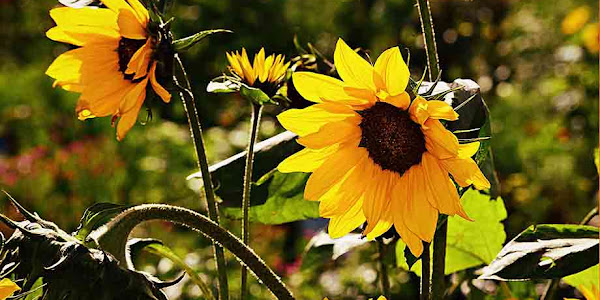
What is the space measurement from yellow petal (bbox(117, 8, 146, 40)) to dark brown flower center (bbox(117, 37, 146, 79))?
0.10 ft

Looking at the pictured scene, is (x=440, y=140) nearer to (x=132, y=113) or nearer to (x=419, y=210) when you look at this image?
(x=419, y=210)

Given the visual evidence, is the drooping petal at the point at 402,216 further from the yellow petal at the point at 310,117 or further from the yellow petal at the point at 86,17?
the yellow petal at the point at 86,17

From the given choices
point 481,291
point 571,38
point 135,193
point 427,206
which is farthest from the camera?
point 571,38

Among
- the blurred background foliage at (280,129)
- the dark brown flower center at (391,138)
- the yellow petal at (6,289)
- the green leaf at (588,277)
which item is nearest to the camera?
the yellow petal at (6,289)

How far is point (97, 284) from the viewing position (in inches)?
20.8

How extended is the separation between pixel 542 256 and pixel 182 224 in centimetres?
24

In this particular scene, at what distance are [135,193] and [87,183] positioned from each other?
0.12m

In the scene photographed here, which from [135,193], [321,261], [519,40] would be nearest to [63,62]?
[321,261]

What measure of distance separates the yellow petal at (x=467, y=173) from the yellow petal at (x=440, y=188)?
0.01 m

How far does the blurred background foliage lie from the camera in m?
2.13

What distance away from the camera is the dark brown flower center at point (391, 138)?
65 centimetres

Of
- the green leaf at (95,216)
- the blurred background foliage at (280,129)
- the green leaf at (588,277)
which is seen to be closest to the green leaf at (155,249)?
the green leaf at (95,216)

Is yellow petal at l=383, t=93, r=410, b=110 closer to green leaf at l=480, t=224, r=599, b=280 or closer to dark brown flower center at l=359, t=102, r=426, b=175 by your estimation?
Result: dark brown flower center at l=359, t=102, r=426, b=175

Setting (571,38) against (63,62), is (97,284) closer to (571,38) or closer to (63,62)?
(63,62)
